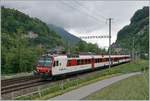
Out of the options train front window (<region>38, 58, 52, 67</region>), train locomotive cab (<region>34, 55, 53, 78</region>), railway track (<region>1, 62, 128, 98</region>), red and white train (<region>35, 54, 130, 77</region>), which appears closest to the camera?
railway track (<region>1, 62, 128, 98</region>)

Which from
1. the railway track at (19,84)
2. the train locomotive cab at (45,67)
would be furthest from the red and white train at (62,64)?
the railway track at (19,84)

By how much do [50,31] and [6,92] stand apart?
486ft

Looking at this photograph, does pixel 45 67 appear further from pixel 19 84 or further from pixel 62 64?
pixel 19 84

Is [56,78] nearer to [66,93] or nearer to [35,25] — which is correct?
[66,93]

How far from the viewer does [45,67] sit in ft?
127

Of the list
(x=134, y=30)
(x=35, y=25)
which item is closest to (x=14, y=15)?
(x=35, y=25)

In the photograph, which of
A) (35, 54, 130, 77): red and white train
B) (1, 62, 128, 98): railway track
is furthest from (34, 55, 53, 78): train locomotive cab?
(1, 62, 128, 98): railway track

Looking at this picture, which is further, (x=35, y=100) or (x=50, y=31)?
(x=50, y=31)

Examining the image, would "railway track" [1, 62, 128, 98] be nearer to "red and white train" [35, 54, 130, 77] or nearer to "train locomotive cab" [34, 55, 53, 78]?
"train locomotive cab" [34, 55, 53, 78]

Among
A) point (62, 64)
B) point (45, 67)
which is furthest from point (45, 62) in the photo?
point (62, 64)

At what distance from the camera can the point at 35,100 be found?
21516mm

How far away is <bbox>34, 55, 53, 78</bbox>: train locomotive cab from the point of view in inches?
1506

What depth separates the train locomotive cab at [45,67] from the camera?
38250 mm

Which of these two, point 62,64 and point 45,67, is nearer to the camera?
point 45,67
